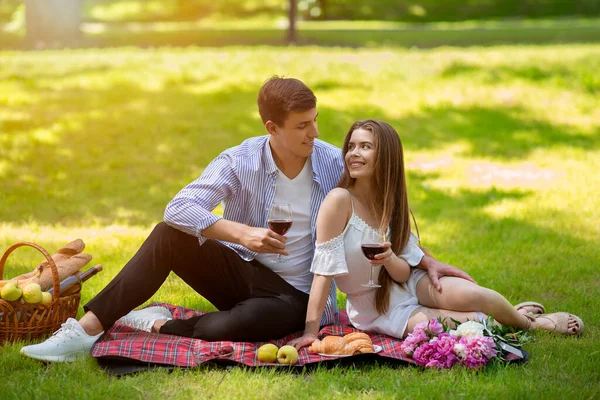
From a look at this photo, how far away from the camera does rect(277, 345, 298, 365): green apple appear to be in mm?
4238

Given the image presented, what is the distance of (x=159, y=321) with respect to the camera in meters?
4.79

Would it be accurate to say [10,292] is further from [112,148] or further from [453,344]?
[112,148]

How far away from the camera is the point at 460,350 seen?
416 cm

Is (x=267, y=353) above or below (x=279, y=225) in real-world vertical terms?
below

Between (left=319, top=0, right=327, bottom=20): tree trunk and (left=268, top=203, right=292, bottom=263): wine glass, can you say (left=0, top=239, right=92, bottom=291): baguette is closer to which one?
(left=268, top=203, right=292, bottom=263): wine glass

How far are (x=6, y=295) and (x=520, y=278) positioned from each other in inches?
145

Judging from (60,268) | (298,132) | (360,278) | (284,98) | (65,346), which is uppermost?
(284,98)

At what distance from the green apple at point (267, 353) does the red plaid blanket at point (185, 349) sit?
4cm

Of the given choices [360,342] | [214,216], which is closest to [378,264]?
[360,342]

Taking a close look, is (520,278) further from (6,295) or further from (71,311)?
(6,295)

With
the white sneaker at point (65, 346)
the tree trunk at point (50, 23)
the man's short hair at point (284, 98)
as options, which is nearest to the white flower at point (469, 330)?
the man's short hair at point (284, 98)

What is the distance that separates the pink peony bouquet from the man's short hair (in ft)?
4.47

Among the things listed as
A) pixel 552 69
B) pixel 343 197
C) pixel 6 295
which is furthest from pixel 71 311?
pixel 552 69

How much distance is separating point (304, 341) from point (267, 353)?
0.26 metres
